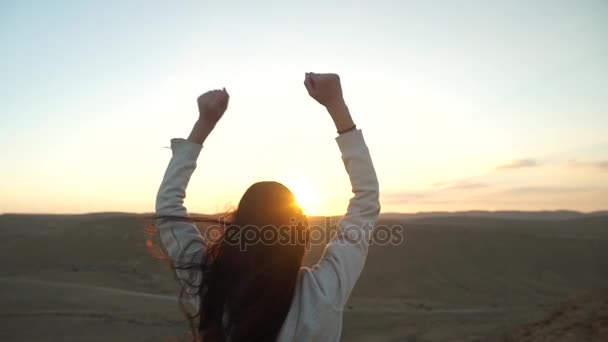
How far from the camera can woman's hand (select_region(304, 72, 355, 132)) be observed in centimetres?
188

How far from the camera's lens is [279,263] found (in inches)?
65.6

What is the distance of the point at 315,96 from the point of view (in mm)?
1936

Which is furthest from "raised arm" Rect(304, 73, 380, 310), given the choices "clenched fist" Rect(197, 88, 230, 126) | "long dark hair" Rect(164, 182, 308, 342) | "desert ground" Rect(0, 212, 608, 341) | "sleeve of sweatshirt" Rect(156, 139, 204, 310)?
"desert ground" Rect(0, 212, 608, 341)

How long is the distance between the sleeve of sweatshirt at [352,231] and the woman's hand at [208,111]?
19.7 inches

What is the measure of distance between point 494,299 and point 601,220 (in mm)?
46809

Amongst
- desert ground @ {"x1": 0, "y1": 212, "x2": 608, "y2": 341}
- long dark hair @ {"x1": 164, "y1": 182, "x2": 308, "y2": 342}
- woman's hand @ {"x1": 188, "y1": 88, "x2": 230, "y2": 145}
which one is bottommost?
desert ground @ {"x1": 0, "y1": 212, "x2": 608, "y2": 341}

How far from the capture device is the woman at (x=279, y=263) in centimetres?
166

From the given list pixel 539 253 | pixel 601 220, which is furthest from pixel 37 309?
pixel 601 220

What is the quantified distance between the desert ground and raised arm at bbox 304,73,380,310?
822mm

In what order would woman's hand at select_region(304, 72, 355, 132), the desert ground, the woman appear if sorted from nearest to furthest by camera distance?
1. the woman
2. woman's hand at select_region(304, 72, 355, 132)
3. the desert ground

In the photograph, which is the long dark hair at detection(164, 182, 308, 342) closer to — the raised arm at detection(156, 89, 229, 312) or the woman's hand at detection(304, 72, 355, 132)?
the raised arm at detection(156, 89, 229, 312)

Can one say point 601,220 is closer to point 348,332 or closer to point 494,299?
point 494,299

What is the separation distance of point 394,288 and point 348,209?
19.7 m

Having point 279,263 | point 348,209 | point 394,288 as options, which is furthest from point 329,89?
point 394,288
